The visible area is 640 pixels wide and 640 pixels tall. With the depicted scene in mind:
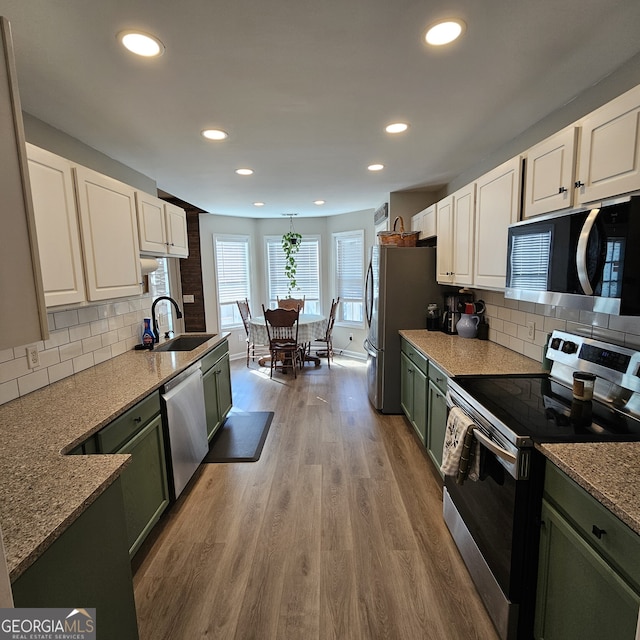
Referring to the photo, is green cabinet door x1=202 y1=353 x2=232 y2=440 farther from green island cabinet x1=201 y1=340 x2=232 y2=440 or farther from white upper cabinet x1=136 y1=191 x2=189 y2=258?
white upper cabinet x1=136 y1=191 x2=189 y2=258

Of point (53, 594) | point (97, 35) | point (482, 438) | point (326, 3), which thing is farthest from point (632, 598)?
point (97, 35)

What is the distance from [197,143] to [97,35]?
3.77 feet

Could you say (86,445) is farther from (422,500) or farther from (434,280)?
(434,280)

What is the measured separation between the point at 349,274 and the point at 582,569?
5.25 meters

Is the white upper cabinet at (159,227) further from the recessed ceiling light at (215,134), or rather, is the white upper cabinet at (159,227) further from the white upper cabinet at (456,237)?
the white upper cabinet at (456,237)

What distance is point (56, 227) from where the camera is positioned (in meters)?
1.70

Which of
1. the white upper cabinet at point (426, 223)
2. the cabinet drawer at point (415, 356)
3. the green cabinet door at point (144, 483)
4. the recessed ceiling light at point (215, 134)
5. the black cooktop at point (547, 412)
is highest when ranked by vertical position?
the recessed ceiling light at point (215, 134)

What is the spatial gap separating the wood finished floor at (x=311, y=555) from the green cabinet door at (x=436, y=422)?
24 cm

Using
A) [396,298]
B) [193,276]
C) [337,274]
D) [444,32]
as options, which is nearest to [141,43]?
[444,32]

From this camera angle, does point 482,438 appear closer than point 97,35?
No

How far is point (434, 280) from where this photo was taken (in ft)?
11.3

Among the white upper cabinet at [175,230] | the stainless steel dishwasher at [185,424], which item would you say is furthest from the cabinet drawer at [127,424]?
the white upper cabinet at [175,230]

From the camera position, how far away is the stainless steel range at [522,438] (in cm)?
129

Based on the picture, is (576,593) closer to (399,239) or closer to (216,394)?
(216,394)
